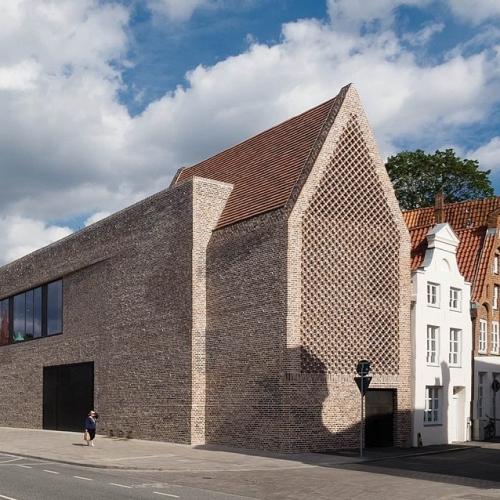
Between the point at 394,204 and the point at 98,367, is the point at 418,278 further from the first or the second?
the point at 98,367

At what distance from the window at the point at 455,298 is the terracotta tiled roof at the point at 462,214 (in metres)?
8.15

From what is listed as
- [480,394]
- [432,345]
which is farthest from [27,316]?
[480,394]

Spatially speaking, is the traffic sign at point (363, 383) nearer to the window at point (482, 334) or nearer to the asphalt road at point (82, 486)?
the asphalt road at point (82, 486)

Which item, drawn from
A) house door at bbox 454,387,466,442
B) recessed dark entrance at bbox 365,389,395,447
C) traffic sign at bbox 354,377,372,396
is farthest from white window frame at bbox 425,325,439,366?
traffic sign at bbox 354,377,372,396

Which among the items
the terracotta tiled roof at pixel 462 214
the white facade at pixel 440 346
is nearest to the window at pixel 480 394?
the white facade at pixel 440 346

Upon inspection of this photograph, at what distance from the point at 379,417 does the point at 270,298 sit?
5.99m

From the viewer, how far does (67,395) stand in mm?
38500

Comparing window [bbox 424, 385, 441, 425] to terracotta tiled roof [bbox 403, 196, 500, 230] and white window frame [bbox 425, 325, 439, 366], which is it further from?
terracotta tiled roof [bbox 403, 196, 500, 230]

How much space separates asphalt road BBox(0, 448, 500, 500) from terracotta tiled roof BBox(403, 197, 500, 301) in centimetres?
1319

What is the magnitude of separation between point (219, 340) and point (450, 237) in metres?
11.0

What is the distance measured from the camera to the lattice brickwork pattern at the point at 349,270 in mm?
26438

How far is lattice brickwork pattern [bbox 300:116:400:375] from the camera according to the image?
2644cm

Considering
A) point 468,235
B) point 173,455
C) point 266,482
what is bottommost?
point 173,455

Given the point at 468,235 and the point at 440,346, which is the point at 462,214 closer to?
the point at 468,235
